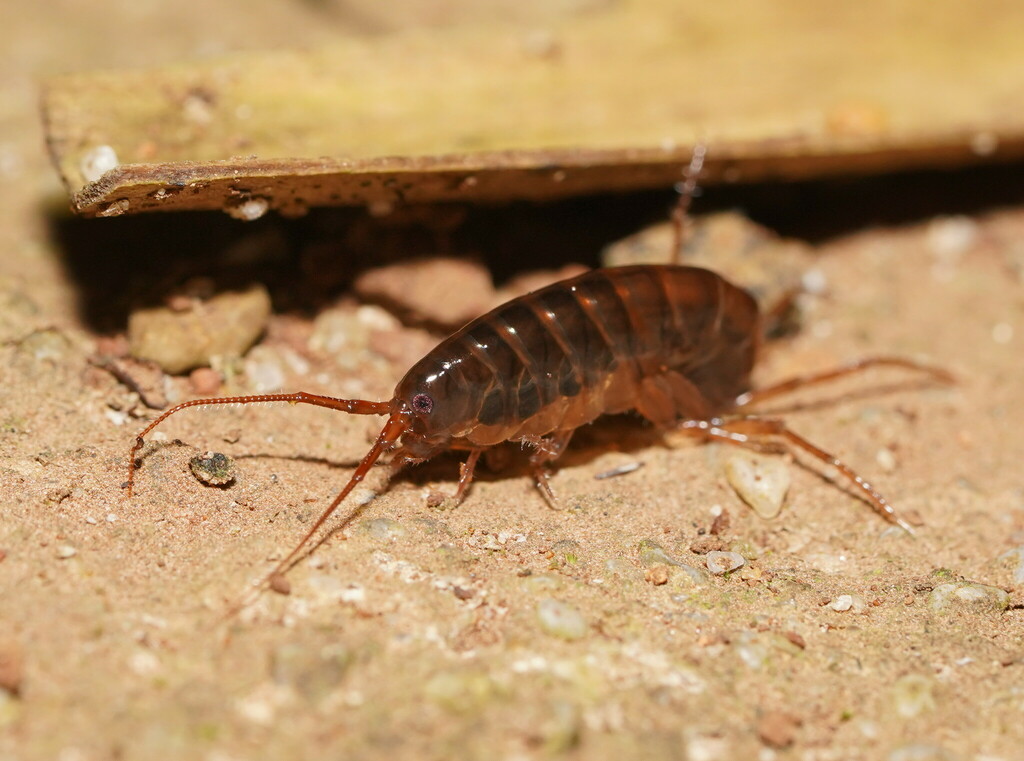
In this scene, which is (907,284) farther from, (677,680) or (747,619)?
(677,680)

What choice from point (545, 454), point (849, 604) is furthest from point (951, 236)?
point (545, 454)

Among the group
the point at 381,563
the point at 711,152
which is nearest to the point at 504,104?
the point at 711,152

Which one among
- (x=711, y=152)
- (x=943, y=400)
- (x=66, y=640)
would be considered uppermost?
(x=711, y=152)

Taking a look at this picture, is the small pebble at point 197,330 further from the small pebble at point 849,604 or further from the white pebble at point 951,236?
the white pebble at point 951,236

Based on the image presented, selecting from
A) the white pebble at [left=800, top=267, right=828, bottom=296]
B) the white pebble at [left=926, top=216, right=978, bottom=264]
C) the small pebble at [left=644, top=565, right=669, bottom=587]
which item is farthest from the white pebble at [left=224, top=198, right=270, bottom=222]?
the white pebble at [left=926, top=216, right=978, bottom=264]

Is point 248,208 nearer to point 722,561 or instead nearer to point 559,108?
point 559,108

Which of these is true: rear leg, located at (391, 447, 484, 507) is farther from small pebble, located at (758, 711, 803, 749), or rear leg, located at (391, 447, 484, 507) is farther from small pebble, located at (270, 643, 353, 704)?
small pebble, located at (758, 711, 803, 749)
